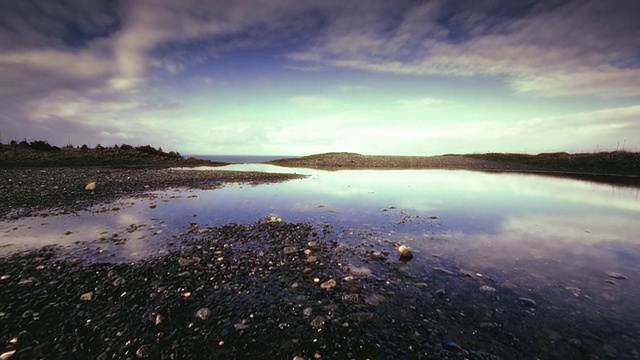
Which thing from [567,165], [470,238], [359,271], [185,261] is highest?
[567,165]

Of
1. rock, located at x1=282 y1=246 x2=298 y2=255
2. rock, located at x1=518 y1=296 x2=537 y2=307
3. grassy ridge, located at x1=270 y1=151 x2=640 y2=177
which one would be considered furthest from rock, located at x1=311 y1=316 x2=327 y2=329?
grassy ridge, located at x1=270 y1=151 x2=640 y2=177

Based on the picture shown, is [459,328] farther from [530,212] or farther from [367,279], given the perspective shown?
[530,212]

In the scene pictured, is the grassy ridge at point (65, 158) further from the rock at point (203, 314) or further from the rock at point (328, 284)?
the rock at point (328, 284)

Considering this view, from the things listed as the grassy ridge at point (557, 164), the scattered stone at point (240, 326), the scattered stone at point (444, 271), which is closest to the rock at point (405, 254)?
the scattered stone at point (444, 271)

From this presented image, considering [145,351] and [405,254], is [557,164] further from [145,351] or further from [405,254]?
[145,351]

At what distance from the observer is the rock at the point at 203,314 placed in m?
6.55

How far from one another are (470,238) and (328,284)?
850cm

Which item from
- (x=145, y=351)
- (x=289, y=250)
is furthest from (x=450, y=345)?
(x=289, y=250)

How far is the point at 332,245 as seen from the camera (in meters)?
11.9

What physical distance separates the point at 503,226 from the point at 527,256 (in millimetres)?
A: 5024

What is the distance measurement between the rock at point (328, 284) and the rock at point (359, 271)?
1052 mm

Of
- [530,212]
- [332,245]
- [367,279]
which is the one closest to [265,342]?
[367,279]

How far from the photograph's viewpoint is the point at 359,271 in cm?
934

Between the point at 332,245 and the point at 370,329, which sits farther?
the point at 332,245
